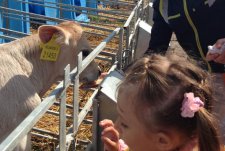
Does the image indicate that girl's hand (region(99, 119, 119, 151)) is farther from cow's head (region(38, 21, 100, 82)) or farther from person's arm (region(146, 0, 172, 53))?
cow's head (region(38, 21, 100, 82))

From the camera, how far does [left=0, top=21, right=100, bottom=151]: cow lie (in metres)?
2.57

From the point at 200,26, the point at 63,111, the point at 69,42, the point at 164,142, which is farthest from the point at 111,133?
the point at 69,42

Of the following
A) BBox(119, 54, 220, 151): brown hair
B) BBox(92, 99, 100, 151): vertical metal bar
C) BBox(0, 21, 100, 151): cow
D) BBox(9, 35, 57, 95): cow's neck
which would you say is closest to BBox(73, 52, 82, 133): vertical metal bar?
BBox(92, 99, 100, 151): vertical metal bar

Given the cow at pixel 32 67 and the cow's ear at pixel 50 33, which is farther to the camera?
the cow's ear at pixel 50 33

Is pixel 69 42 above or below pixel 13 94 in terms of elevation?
above

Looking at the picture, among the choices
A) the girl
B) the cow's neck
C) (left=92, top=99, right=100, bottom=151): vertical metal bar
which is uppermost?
the girl

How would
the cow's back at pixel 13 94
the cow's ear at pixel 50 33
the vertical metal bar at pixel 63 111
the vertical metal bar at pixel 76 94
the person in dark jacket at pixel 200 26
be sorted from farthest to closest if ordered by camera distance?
the cow's ear at pixel 50 33, the cow's back at pixel 13 94, the person in dark jacket at pixel 200 26, the vertical metal bar at pixel 76 94, the vertical metal bar at pixel 63 111

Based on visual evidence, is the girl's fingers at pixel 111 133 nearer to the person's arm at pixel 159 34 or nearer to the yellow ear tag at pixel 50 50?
the person's arm at pixel 159 34

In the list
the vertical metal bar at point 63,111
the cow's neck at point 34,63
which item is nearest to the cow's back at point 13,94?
the cow's neck at point 34,63

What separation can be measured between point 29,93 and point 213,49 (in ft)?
4.30

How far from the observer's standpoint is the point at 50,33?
300 cm

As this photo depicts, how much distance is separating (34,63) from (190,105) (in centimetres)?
188

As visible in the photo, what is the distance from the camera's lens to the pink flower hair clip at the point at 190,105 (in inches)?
53.4

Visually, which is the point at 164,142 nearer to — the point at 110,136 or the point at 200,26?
the point at 110,136
